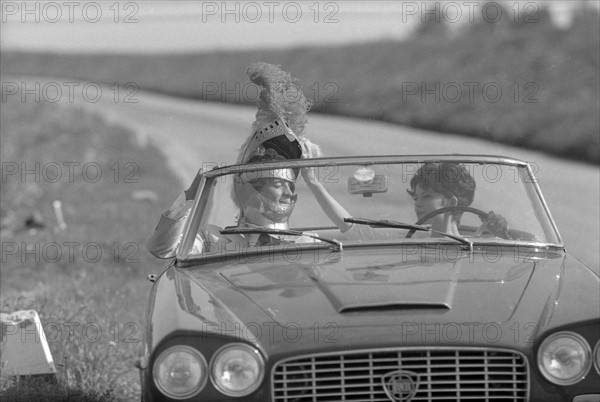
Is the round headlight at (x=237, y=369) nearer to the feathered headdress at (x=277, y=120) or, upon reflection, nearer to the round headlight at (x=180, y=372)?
the round headlight at (x=180, y=372)

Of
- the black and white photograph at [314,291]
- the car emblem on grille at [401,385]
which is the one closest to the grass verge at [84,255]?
the black and white photograph at [314,291]

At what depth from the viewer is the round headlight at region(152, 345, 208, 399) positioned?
412cm

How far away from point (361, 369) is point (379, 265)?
80 cm

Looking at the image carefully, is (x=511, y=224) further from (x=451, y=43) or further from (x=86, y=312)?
(x=451, y=43)

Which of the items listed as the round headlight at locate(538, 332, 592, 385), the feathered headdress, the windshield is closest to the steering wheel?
the windshield

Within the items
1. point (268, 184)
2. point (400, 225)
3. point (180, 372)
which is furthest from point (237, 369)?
point (268, 184)

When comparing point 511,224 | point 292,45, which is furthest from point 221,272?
point 292,45

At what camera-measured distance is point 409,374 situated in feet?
13.3

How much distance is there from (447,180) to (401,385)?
175 cm

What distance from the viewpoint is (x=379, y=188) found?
5578 mm

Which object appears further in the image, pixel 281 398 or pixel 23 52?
pixel 23 52

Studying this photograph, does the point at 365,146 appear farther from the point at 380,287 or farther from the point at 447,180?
the point at 380,287

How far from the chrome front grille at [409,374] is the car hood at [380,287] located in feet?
0.47

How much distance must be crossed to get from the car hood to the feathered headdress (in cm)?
111
